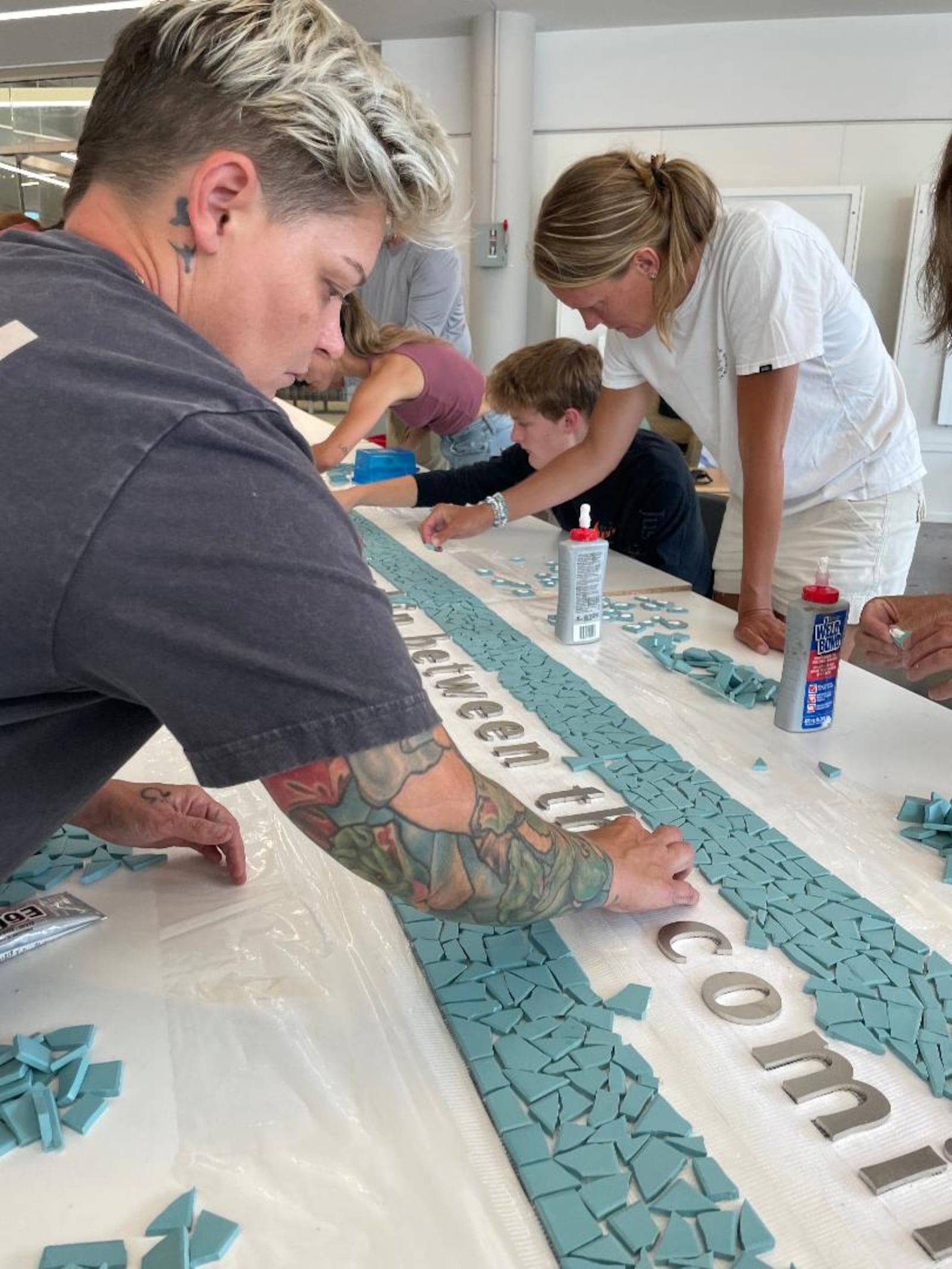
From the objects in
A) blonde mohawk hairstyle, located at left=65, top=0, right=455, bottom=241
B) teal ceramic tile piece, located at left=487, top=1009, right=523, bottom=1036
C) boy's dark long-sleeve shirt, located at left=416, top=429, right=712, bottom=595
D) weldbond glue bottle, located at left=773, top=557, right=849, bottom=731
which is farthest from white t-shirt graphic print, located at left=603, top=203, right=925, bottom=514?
teal ceramic tile piece, located at left=487, top=1009, right=523, bottom=1036

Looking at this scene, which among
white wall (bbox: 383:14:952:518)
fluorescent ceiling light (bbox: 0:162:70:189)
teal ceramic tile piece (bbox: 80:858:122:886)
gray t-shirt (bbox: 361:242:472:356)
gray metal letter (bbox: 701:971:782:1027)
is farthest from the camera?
fluorescent ceiling light (bbox: 0:162:70:189)

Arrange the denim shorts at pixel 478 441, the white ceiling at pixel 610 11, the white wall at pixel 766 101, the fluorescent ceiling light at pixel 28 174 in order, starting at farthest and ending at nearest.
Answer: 1. the fluorescent ceiling light at pixel 28 174
2. the white wall at pixel 766 101
3. the white ceiling at pixel 610 11
4. the denim shorts at pixel 478 441

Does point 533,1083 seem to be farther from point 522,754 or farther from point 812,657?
point 812,657

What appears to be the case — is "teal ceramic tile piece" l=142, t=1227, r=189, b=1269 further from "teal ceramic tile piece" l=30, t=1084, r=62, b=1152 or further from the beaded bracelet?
the beaded bracelet

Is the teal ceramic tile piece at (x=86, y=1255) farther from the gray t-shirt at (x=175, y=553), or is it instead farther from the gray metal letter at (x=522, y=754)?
the gray metal letter at (x=522, y=754)

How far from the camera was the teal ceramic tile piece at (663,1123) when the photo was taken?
65 centimetres

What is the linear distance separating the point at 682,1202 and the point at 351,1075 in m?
0.25

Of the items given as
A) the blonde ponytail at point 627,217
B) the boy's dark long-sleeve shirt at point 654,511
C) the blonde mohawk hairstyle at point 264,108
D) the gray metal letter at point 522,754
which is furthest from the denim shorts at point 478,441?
the blonde mohawk hairstyle at point 264,108

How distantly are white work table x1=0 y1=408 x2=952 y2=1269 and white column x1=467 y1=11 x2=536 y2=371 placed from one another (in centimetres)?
546

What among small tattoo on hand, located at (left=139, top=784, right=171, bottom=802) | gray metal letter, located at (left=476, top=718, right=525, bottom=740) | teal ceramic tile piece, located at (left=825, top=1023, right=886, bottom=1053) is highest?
small tattoo on hand, located at (left=139, top=784, right=171, bottom=802)

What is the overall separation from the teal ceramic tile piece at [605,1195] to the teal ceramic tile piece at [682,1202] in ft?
0.06

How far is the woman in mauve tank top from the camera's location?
2.62m

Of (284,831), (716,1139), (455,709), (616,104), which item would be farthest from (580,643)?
(616,104)

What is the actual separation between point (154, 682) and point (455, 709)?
0.82 metres
